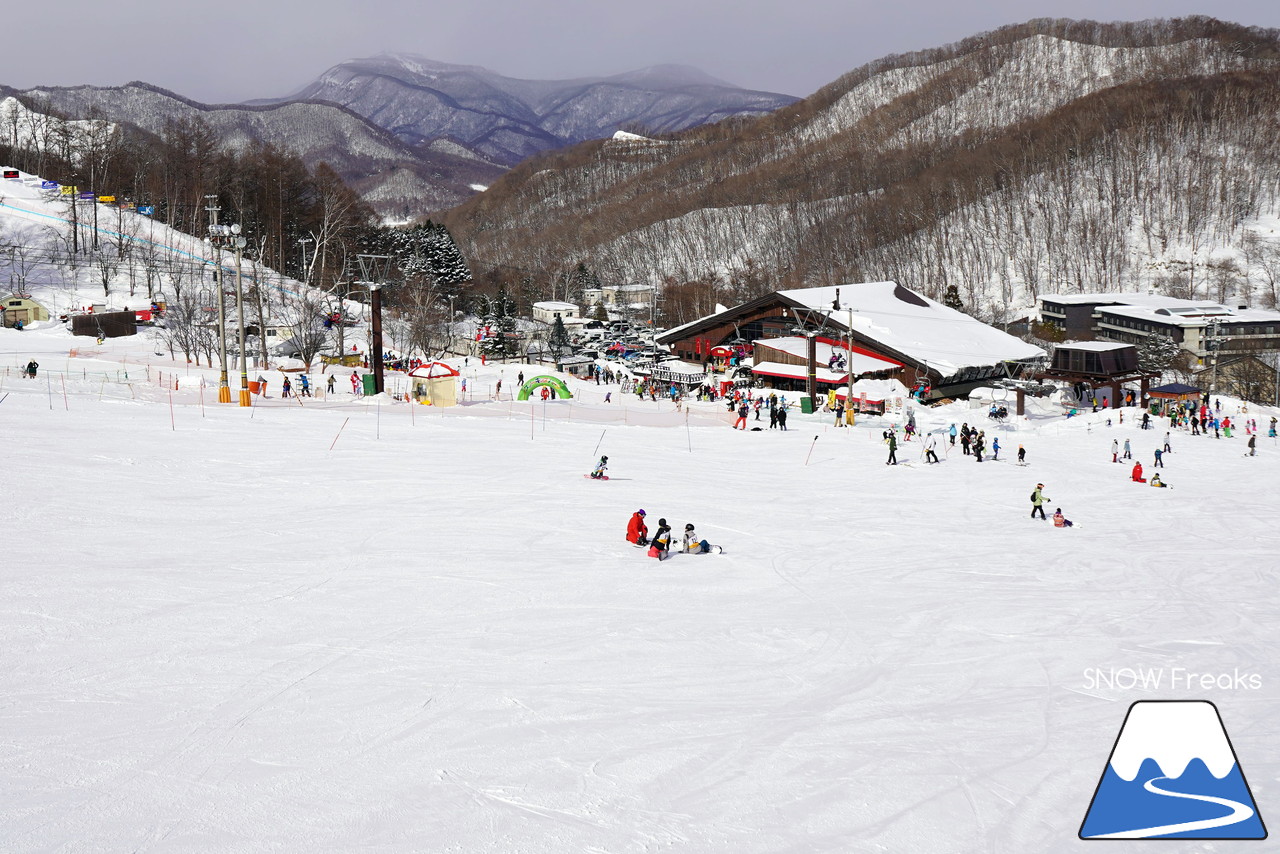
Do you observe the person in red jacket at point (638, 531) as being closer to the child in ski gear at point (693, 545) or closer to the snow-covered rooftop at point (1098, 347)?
the child in ski gear at point (693, 545)

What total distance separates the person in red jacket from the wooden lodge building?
28625 millimetres

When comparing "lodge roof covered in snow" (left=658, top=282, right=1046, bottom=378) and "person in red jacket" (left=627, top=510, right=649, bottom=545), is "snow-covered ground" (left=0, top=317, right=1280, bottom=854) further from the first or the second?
"lodge roof covered in snow" (left=658, top=282, right=1046, bottom=378)

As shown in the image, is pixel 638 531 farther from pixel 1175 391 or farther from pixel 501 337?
pixel 501 337

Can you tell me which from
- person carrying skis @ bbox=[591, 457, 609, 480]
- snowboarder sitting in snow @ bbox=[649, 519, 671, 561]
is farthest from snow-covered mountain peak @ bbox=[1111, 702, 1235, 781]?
person carrying skis @ bbox=[591, 457, 609, 480]

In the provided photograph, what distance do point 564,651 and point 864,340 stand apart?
45.6 metres

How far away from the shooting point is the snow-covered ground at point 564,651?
741 centimetres

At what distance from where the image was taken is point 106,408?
87.7 feet

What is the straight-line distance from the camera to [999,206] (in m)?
130

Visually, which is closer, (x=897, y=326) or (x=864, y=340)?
(x=864, y=340)

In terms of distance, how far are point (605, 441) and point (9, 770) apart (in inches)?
837

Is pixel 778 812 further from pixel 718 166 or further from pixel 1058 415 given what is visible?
pixel 718 166

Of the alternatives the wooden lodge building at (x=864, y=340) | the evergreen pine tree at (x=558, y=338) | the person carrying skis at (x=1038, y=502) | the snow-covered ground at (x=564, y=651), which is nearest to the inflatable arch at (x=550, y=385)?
the wooden lodge building at (x=864, y=340)

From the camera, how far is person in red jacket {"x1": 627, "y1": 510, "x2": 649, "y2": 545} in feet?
52.9

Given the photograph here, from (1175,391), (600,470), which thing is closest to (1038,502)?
(600,470)
